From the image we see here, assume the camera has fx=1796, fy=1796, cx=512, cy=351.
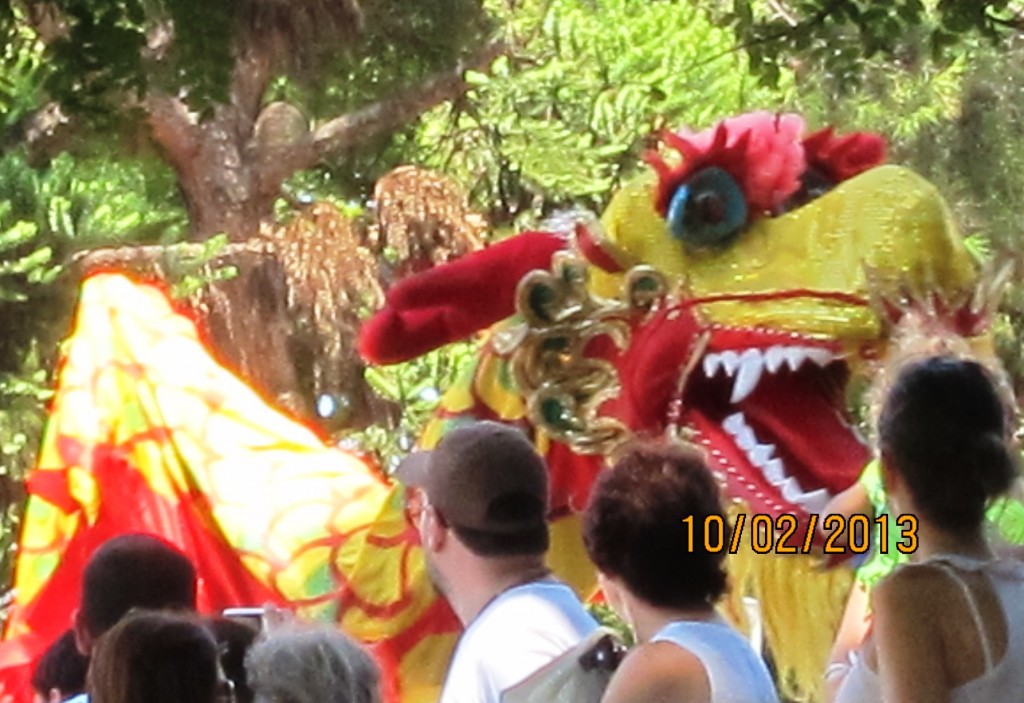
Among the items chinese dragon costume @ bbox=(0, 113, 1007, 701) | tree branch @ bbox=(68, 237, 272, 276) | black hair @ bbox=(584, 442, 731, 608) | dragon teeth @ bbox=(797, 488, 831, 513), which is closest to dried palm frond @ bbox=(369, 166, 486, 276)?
tree branch @ bbox=(68, 237, 272, 276)

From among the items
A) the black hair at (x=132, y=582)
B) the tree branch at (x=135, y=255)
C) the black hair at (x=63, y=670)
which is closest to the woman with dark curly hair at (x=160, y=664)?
the black hair at (x=132, y=582)

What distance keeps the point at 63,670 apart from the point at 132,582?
357mm

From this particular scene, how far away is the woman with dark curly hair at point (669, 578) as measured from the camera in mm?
1803

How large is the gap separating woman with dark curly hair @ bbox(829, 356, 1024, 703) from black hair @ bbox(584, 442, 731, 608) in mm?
194

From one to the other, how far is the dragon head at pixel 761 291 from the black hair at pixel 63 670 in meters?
0.81

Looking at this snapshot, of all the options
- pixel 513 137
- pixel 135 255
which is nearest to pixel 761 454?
pixel 135 255

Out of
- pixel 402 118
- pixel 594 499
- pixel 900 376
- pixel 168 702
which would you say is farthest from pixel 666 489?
pixel 402 118

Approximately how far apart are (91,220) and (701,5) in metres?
2.16

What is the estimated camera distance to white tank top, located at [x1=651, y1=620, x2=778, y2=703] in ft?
5.97

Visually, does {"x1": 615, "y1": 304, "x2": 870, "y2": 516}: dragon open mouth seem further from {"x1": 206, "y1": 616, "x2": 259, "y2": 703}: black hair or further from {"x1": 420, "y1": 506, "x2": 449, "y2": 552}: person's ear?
{"x1": 206, "y1": 616, "x2": 259, "y2": 703}: black hair

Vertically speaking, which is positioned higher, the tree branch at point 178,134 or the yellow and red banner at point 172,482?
the tree branch at point 178,134

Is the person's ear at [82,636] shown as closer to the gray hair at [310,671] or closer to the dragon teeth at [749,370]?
the gray hair at [310,671]
